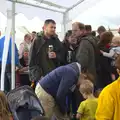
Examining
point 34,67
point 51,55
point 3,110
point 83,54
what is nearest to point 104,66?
point 83,54

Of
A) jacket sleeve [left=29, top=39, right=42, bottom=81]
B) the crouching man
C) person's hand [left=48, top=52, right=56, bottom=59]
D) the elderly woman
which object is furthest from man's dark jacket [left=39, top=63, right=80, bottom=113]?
the elderly woman

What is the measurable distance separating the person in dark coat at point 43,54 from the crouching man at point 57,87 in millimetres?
1192

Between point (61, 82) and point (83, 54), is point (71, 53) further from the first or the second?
point (61, 82)

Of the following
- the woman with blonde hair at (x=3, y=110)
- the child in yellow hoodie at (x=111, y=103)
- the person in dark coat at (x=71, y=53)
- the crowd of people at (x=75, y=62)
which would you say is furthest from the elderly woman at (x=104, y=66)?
the woman with blonde hair at (x=3, y=110)

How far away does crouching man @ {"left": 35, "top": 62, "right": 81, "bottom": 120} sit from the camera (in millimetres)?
4520

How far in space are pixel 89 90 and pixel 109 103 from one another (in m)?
1.31

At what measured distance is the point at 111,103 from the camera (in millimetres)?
3545

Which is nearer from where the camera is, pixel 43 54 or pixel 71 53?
pixel 43 54

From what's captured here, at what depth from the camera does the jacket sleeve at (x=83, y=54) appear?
19.0 feet

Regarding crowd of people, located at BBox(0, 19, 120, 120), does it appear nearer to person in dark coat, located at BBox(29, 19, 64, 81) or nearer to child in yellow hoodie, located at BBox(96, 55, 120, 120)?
person in dark coat, located at BBox(29, 19, 64, 81)

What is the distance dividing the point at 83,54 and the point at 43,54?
658mm

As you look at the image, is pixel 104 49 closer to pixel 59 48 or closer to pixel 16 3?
pixel 59 48

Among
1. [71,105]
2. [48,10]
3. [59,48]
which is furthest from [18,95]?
[48,10]

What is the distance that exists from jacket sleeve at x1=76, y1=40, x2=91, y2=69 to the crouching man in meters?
1.04
